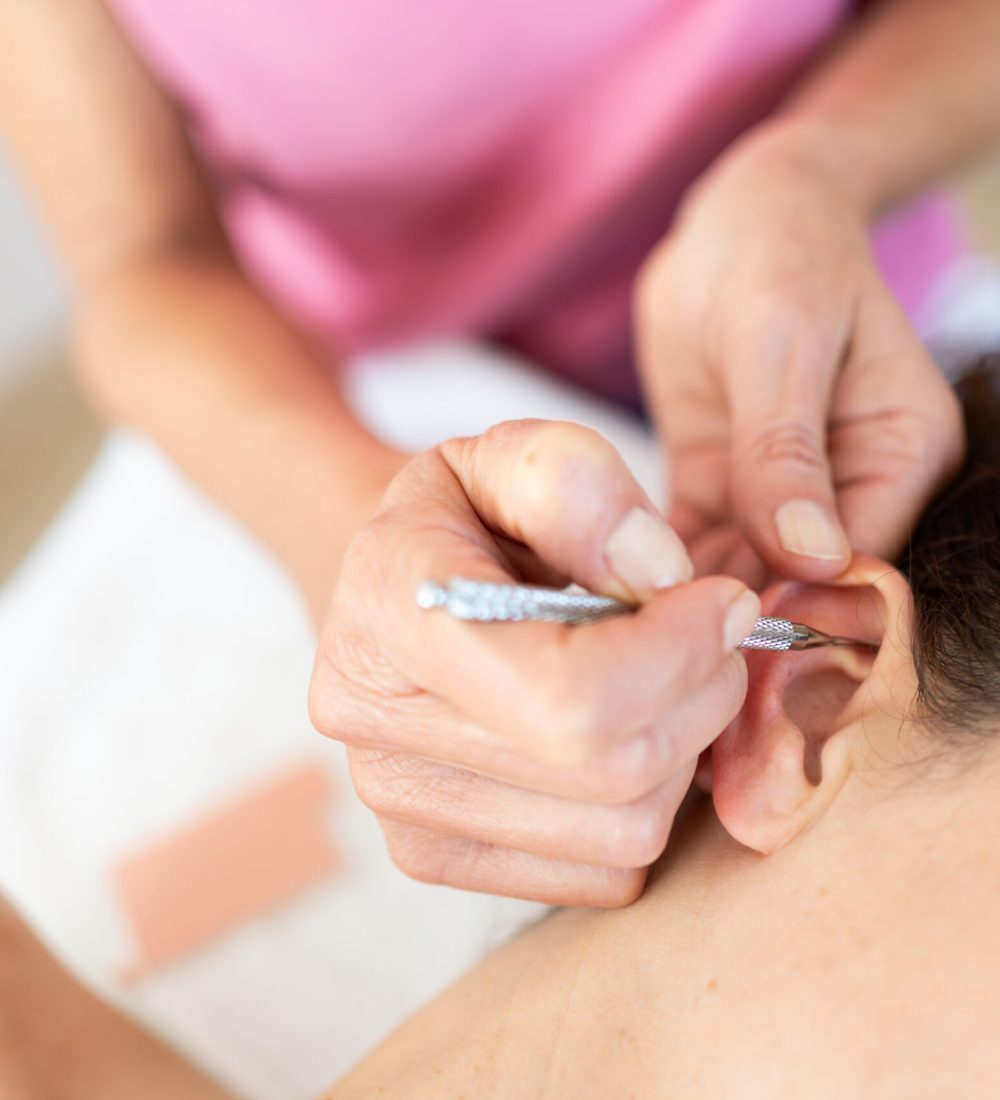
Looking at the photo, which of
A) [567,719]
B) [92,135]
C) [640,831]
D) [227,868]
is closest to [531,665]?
[567,719]

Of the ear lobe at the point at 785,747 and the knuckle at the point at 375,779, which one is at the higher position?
the knuckle at the point at 375,779

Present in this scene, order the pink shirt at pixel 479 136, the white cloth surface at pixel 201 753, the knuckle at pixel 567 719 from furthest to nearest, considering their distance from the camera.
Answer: the pink shirt at pixel 479 136 < the white cloth surface at pixel 201 753 < the knuckle at pixel 567 719

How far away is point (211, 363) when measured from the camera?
994mm

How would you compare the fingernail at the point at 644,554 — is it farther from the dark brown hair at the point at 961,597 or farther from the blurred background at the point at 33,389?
the blurred background at the point at 33,389

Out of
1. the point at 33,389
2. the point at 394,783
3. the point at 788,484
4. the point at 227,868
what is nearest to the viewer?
the point at 394,783

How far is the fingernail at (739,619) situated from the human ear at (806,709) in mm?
131

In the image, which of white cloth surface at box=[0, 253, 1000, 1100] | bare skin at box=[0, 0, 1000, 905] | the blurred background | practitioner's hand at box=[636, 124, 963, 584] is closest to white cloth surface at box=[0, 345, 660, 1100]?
white cloth surface at box=[0, 253, 1000, 1100]

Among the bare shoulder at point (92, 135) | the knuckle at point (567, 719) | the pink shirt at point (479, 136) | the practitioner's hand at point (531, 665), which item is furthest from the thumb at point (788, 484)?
the bare shoulder at point (92, 135)

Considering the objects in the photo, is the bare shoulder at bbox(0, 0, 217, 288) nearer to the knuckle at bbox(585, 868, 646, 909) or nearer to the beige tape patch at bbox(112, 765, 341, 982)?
the beige tape patch at bbox(112, 765, 341, 982)

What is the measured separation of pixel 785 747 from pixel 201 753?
0.55m

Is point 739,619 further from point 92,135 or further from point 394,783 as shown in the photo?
point 92,135

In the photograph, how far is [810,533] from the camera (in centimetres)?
63

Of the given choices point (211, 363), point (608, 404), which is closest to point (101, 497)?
point (211, 363)

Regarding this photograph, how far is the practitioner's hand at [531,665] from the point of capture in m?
0.44
